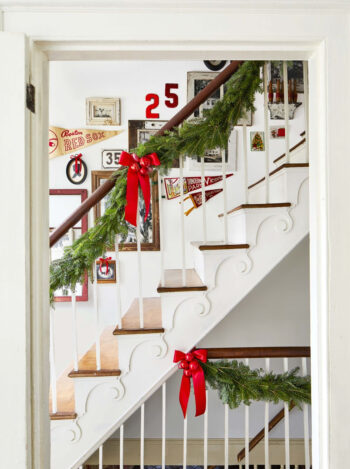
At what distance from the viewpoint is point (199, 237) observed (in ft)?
9.75

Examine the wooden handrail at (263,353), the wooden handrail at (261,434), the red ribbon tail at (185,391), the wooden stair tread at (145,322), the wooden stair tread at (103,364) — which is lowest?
the wooden handrail at (261,434)

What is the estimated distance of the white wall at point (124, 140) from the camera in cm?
297

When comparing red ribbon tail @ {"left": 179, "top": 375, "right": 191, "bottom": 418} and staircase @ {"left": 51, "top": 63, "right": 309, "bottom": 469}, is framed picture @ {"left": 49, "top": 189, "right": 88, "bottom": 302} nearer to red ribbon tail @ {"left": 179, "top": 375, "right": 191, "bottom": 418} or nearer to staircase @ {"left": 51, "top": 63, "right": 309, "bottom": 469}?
staircase @ {"left": 51, "top": 63, "right": 309, "bottom": 469}

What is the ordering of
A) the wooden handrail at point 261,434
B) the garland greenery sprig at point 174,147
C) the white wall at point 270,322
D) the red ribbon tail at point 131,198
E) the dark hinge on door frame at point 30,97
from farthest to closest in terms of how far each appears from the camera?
the white wall at point 270,322 < the wooden handrail at point 261,434 < the garland greenery sprig at point 174,147 < the red ribbon tail at point 131,198 < the dark hinge on door frame at point 30,97

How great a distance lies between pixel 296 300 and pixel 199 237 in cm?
97

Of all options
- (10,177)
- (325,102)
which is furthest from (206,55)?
(10,177)

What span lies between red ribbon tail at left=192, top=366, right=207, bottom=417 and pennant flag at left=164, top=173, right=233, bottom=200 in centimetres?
160

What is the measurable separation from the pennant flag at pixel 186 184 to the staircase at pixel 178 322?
1208 mm

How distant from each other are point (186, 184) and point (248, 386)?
5.63ft

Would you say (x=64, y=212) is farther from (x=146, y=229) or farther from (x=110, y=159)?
(x=146, y=229)

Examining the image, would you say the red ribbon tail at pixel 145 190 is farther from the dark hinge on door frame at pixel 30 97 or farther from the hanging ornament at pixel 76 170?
the hanging ornament at pixel 76 170

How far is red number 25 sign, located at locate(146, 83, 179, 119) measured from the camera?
298 cm

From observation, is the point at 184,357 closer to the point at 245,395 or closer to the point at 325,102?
the point at 245,395

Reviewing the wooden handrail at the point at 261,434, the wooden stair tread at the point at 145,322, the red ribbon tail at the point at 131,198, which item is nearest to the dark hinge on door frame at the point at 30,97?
A: the red ribbon tail at the point at 131,198
